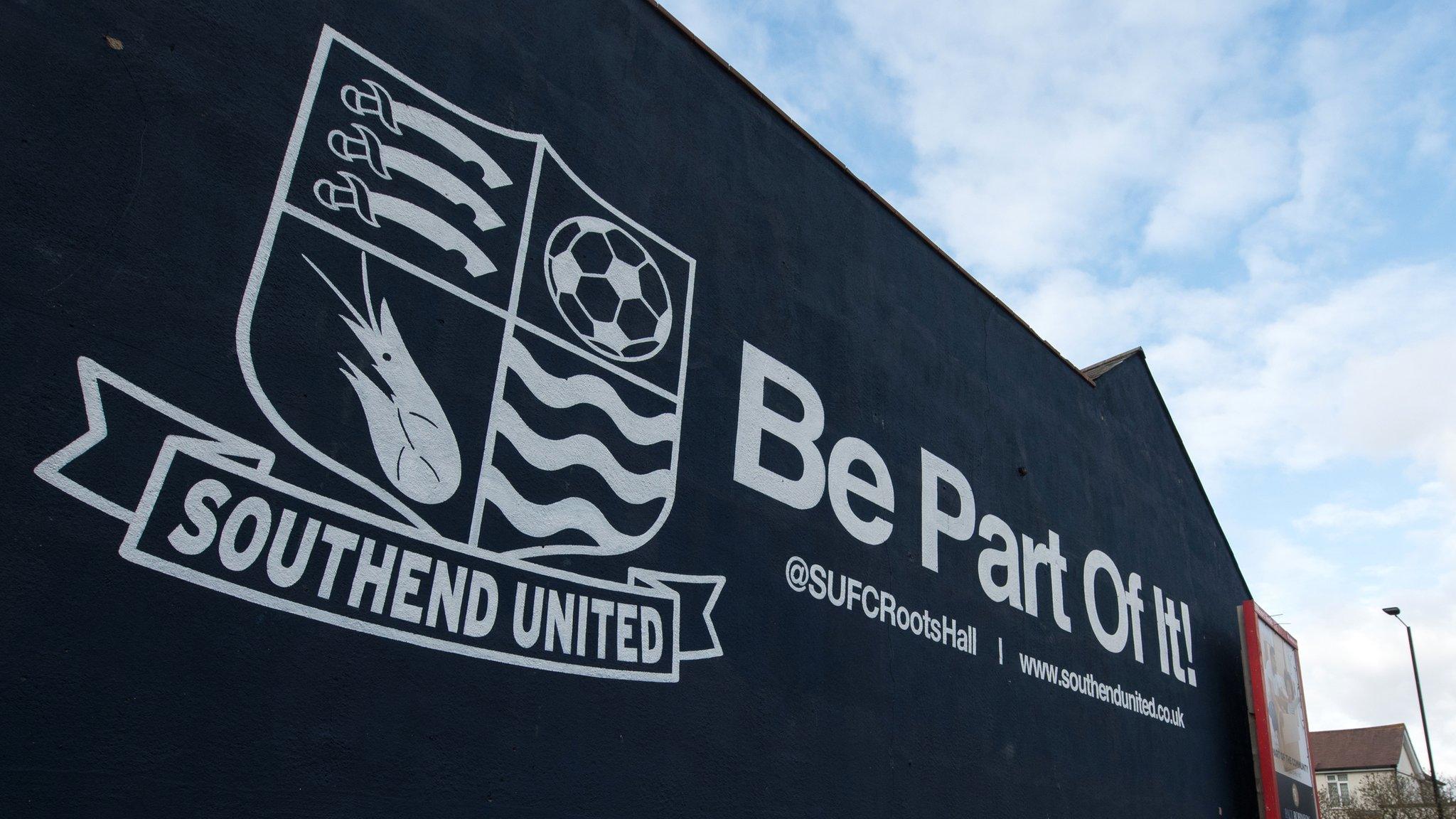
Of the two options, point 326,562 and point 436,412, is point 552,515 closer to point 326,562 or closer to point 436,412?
point 436,412

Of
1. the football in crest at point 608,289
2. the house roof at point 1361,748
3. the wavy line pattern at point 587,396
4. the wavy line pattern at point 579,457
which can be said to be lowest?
the wavy line pattern at point 579,457

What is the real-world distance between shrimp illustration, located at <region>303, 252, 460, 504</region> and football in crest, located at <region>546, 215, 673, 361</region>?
0.92 meters

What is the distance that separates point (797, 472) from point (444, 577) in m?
2.59

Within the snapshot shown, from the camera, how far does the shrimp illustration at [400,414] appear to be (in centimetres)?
394

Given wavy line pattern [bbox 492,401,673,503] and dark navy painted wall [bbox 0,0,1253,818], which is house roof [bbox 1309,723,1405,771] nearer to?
dark navy painted wall [bbox 0,0,1253,818]

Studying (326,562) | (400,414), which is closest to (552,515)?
(400,414)

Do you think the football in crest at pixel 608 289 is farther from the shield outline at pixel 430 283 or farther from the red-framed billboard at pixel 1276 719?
the red-framed billboard at pixel 1276 719

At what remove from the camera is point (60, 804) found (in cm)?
288

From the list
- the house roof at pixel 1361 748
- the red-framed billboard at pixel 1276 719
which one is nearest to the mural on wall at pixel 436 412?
the red-framed billboard at pixel 1276 719

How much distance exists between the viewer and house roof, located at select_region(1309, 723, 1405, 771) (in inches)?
1939

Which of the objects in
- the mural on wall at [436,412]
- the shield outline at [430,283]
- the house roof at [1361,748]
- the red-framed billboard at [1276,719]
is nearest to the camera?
the mural on wall at [436,412]

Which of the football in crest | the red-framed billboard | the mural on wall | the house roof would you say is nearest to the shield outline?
the mural on wall

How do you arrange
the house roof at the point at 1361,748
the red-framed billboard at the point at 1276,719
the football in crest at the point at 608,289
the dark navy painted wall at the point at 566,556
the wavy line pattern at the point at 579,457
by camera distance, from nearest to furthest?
1. the dark navy painted wall at the point at 566,556
2. the wavy line pattern at the point at 579,457
3. the football in crest at the point at 608,289
4. the red-framed billboard at the point at 1276,719
5. the house roof at the point at 1361,748

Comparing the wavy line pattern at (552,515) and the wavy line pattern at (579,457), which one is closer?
the wavy line pattern at (552,515)
